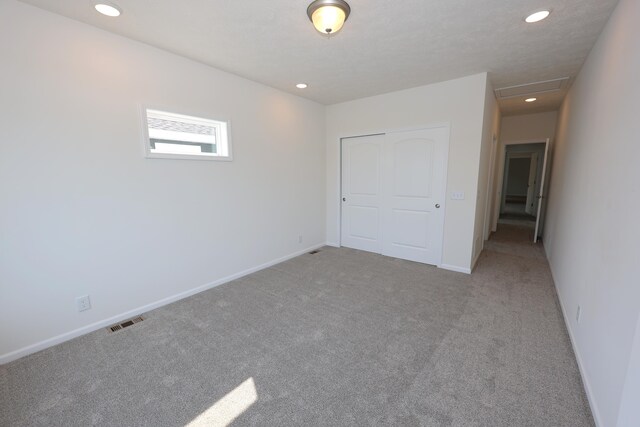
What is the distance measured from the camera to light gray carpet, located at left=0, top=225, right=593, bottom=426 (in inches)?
59.9

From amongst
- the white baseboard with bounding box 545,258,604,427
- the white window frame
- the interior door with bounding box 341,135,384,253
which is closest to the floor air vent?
the white window frame

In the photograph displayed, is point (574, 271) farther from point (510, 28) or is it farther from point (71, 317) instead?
point (71, 317)

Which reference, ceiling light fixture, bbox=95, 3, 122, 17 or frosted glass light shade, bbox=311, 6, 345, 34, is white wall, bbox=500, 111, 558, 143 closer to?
frosted glass light shade, bbox=311, 6, 345, 34

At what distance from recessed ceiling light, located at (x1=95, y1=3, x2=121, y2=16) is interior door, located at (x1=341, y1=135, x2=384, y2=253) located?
10.9 feet

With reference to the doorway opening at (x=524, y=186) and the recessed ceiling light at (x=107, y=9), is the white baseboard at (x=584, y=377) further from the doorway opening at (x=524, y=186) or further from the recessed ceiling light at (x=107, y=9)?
the recessed ceiling light at (x=107, y=9)

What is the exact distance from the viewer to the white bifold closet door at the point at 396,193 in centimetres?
375

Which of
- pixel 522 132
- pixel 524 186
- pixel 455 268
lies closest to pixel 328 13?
pixel 455 268

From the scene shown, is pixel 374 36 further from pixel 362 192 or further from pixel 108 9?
pixel 362 192

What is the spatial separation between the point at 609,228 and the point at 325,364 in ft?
6.74

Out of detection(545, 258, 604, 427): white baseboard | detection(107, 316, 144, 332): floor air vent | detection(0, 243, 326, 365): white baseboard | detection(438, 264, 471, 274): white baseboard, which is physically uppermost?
detection(438, 264, 471, 274): white baseboard

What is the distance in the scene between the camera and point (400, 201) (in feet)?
13.5

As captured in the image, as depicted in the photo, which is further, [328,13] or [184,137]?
[184,137]

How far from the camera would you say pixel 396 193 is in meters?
4.13

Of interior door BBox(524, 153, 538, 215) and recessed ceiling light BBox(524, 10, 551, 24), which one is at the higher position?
recessed ceiling light BBox(524, 10, 551, 24)
